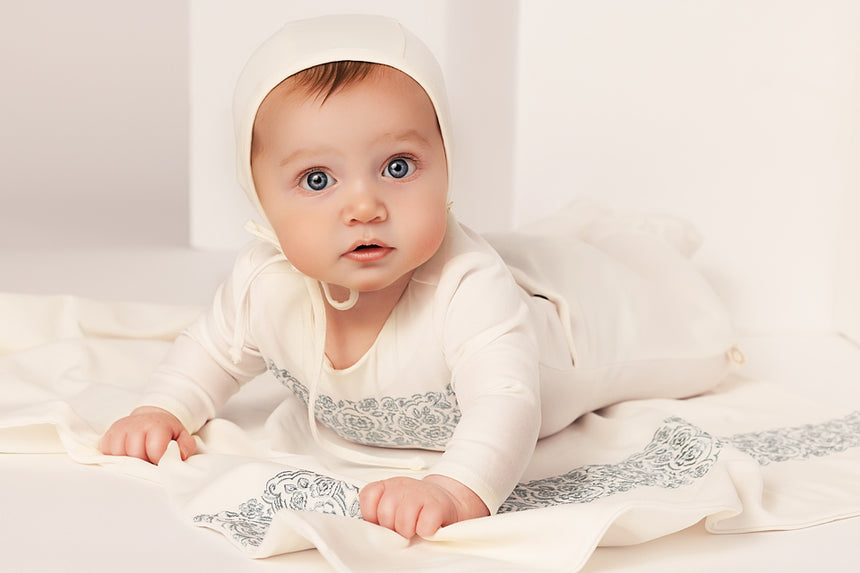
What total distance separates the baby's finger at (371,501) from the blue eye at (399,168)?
39 cm

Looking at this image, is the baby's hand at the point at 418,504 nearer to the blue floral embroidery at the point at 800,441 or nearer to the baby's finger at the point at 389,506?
the baby's finger at the point at 389,506

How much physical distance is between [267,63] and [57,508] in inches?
24.8

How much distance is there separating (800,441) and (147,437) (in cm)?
99

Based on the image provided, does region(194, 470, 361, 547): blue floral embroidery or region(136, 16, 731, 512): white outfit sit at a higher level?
region(136, 16, 731, 512): white outfit

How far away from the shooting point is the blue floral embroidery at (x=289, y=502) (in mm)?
1478

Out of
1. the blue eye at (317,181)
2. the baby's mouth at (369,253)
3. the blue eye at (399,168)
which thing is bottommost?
the baby's mouth at (369,253)

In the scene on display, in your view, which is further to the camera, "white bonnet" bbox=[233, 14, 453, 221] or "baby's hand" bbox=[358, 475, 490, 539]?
"white bonnet" bbox=[233, 14, 453, 221]

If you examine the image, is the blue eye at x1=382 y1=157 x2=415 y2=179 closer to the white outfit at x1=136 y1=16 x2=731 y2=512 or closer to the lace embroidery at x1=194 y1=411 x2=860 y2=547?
the white outfit at x1=136 y1=16 x2=731 y2=512

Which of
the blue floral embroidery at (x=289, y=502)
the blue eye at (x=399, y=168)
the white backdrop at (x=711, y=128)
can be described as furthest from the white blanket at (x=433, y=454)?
the white backdrop at (x=711, y=128)

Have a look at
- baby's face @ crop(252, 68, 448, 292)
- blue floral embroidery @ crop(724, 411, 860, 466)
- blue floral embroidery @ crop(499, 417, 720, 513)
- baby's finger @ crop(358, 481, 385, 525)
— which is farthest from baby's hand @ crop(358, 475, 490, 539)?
blue floral embroidery @ crop(724, 411, 860, 466)

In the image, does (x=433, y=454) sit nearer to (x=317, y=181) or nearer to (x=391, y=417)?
(x=391, y=417)

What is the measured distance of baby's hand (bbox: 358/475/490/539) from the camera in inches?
53.9

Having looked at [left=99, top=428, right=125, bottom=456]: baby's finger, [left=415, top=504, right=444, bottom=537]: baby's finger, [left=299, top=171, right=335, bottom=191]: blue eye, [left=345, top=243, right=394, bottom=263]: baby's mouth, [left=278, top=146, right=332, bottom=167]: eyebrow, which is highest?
[left=278, top=146, right=332, bottom=167]: eyebrow

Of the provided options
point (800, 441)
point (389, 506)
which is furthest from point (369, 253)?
point (800, 441)
